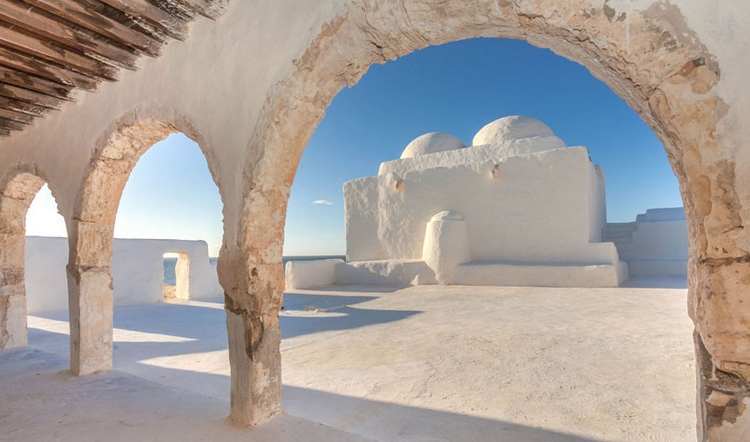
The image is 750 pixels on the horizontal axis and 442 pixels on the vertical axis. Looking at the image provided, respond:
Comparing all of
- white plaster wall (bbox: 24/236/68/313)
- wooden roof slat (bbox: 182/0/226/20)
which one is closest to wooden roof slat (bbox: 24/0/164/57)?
wooden roof slat (bbox: 182/0/226/20)

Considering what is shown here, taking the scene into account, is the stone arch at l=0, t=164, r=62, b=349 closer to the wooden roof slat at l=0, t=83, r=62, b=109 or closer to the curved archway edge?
the curved archway edge

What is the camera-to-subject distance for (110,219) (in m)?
4.06

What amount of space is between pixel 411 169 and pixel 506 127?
351cm

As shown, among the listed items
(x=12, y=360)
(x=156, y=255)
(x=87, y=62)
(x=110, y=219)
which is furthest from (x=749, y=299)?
(x=156, y=255)

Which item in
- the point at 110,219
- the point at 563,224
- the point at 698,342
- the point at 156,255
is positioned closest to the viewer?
the point at 698,342

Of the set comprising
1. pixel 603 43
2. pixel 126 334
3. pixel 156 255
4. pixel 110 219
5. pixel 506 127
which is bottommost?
pixel 126 334

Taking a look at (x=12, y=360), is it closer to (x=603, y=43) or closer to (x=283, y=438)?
(x=283, y=438)

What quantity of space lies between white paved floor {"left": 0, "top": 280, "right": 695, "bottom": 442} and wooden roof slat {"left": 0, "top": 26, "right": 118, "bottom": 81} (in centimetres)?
264

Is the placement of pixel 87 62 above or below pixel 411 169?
below

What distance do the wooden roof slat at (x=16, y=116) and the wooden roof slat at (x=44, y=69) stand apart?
1069mm

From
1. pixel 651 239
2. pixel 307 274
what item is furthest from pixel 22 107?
pixel 651 239

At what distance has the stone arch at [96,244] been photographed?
3773 mm

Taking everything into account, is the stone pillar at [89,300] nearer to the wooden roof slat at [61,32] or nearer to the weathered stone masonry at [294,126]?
the weathered stone masonry at [294,126]

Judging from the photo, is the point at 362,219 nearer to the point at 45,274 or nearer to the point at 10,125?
the point at 45,274
